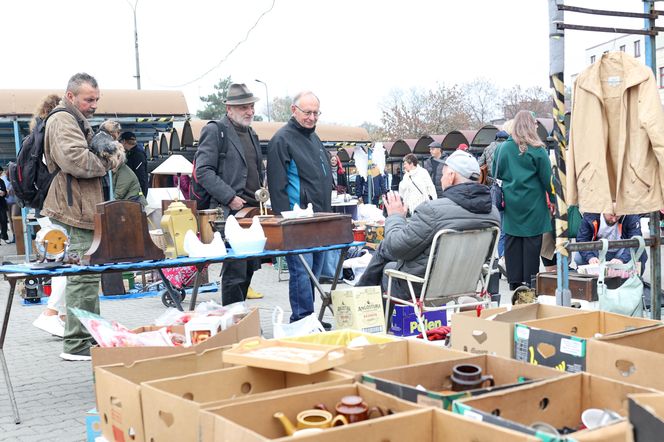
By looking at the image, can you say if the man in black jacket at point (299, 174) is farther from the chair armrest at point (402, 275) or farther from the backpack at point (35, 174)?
the backpack at point (35, 174)

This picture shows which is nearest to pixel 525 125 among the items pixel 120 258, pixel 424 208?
pixel 424 208

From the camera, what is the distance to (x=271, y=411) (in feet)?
6.07

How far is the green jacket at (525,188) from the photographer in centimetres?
636

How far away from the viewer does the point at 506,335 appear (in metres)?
2.57

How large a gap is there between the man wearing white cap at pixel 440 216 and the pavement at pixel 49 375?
44.1 inches

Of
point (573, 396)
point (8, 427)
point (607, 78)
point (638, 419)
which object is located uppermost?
point (607, 78)

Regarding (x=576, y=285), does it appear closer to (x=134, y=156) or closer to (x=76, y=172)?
(x=76, y=172)

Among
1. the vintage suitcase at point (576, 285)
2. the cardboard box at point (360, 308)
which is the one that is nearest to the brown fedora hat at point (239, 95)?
the cardboard box at point (360, 308)

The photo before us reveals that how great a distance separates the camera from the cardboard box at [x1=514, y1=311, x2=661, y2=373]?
92.4 inches

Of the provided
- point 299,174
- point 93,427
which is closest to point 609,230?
point 299,174

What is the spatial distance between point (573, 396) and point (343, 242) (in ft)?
11.0

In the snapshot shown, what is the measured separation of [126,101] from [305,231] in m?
8.06

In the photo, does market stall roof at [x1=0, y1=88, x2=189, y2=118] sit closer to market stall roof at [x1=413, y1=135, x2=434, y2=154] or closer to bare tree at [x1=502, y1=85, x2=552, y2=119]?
market stall roof at [x1=413, y1=135, x2=434, y2=154]

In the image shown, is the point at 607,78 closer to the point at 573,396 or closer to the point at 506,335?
the point at 506,335
